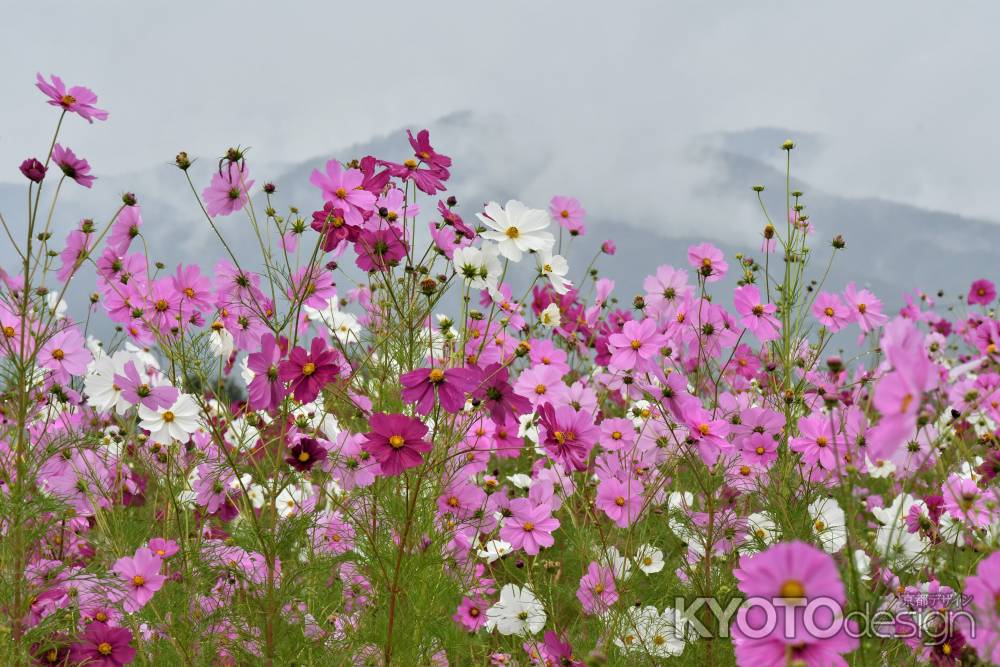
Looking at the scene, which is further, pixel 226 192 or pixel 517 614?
pixel 517 614

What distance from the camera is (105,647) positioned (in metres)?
1.50

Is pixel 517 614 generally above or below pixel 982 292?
below

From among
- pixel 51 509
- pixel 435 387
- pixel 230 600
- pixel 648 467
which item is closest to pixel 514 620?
pixel 648 467

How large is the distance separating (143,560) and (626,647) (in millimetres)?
991

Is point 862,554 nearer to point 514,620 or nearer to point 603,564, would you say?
point 603,564

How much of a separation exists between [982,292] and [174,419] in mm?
4454

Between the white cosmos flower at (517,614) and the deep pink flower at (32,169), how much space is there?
4.19ft

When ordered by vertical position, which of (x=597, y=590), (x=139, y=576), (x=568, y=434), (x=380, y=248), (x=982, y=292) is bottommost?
(x=139, y=576)

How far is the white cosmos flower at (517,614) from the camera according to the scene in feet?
5.65

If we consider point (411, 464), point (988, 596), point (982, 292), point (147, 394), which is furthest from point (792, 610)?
point (982, 292)

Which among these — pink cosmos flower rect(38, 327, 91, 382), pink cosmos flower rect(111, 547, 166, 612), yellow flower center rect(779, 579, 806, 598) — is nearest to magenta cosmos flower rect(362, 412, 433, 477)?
pink cosmos flower rect(111, 547, 166, 612)

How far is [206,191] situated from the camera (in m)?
1.47

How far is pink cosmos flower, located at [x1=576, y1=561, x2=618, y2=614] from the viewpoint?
1674 mm

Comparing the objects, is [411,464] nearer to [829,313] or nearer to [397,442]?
[397,442]
